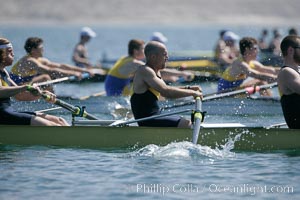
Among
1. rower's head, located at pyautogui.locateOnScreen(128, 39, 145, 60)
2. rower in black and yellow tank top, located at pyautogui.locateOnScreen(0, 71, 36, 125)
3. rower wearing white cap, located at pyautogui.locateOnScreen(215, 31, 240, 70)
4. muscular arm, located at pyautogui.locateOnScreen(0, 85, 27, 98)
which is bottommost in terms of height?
rower in black and yellow tank top, located at pyautogui.locateOnScreen(0, 71, 36, 125)

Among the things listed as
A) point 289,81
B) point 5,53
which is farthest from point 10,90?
point 289,81

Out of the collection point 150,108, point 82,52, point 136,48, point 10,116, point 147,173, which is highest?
point 82,52

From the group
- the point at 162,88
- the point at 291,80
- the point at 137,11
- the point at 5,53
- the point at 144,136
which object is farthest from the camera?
the point at 137,11

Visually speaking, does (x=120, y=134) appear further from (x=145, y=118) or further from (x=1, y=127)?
(x=1, y=127)

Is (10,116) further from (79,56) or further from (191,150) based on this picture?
(79,56)

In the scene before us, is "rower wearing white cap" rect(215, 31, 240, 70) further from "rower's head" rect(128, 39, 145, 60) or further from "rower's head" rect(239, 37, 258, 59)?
"rower's head" rect(239, 37, 258, 59)

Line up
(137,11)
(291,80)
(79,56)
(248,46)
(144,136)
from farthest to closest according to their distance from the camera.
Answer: (137,11) → (79,56) → (248,46) → (144,136) → (291,80)

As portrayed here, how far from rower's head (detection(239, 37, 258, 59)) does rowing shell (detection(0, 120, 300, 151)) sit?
463 centimetres

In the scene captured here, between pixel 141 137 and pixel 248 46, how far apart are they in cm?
514

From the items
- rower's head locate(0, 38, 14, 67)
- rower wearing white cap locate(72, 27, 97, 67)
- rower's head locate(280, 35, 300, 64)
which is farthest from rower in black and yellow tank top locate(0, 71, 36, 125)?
rower wearing white cap locate(72, 27, 97, 67)

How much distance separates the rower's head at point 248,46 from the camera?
16.0m

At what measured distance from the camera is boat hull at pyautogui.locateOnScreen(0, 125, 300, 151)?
11.4 meters

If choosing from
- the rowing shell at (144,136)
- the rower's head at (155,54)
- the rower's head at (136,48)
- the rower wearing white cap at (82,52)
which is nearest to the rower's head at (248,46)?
the rower's head at (136,48)

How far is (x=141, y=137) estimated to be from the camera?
38.0 ft
